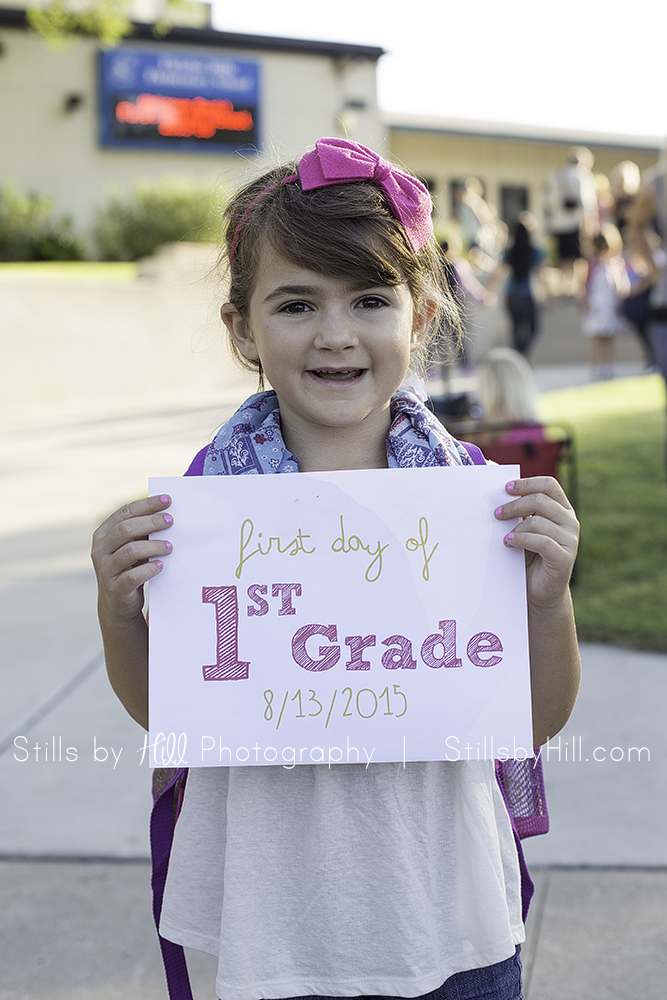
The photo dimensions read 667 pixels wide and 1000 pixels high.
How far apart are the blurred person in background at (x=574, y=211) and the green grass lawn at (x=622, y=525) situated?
605 centimetres

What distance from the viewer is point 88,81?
19.2m

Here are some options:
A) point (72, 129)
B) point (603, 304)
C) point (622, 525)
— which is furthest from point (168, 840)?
point (72, 129)

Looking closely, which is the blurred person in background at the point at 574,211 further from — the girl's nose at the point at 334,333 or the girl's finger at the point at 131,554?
the girl's finger at the point at 131,554

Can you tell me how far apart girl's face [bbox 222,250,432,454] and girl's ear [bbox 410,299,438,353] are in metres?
0.08

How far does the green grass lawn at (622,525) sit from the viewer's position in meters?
4.07

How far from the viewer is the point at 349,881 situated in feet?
4.57

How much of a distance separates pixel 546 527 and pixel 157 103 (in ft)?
66.2

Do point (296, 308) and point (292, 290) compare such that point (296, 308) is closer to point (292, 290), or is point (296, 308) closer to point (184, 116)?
point (292, 290)

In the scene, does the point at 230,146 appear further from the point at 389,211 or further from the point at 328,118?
the point at 389,211

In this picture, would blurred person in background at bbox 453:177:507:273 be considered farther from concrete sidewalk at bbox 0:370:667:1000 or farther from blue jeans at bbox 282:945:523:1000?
blue jeans at bbox 282:945:523:1000

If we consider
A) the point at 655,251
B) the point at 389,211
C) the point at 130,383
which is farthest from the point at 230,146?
the point at 389,211

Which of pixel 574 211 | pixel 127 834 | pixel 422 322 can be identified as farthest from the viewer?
pixel 574 211

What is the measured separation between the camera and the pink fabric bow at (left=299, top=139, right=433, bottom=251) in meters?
1.42

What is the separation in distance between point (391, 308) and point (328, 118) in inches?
837
